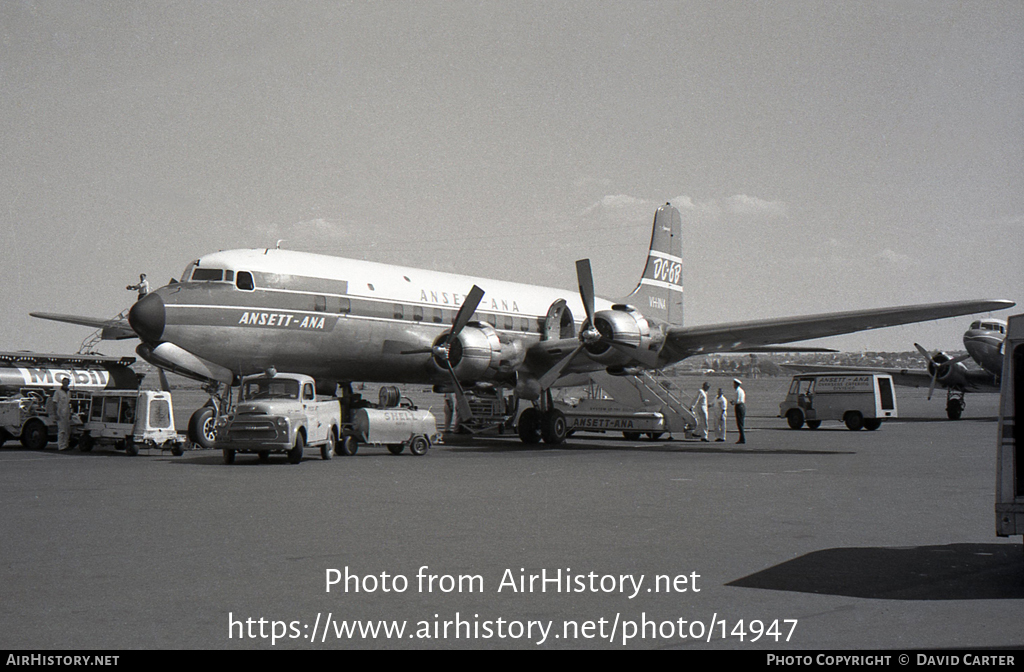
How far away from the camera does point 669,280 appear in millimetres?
30781

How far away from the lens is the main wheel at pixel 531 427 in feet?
79.5

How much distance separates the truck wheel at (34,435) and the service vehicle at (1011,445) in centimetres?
2160

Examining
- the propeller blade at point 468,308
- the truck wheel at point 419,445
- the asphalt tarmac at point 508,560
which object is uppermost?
the propeller blade at point 468,308

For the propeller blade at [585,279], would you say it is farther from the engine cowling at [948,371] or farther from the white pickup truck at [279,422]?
the engine cowling at [948,371]

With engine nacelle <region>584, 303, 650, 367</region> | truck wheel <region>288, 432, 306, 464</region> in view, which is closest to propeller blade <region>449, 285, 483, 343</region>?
engine nacelle <region>584, 303, 650, 367</region>

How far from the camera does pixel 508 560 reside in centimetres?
739

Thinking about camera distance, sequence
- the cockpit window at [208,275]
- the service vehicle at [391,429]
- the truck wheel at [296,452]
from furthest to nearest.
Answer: the cockpit window at [208,275] → the service vehicle at [391,429] → the truck wheel at [296,452]

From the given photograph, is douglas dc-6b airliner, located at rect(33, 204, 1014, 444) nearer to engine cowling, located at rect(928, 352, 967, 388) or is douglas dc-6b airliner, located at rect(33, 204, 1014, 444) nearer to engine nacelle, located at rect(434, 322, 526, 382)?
engine nacelle, located at rect(434, 322, 526, 382)

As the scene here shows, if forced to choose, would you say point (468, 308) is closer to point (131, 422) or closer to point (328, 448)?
point (328, 448)

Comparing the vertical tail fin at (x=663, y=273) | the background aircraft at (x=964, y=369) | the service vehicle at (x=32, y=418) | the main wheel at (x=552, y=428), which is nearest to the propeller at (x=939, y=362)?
the background aircraft at (x=964, y=369)

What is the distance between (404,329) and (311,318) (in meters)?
2.74

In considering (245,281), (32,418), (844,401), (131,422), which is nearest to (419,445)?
(245,281)

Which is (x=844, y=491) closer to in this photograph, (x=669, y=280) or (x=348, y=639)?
(x=348, y=639)

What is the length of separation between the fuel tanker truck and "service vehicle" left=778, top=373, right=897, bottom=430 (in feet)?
78.5
